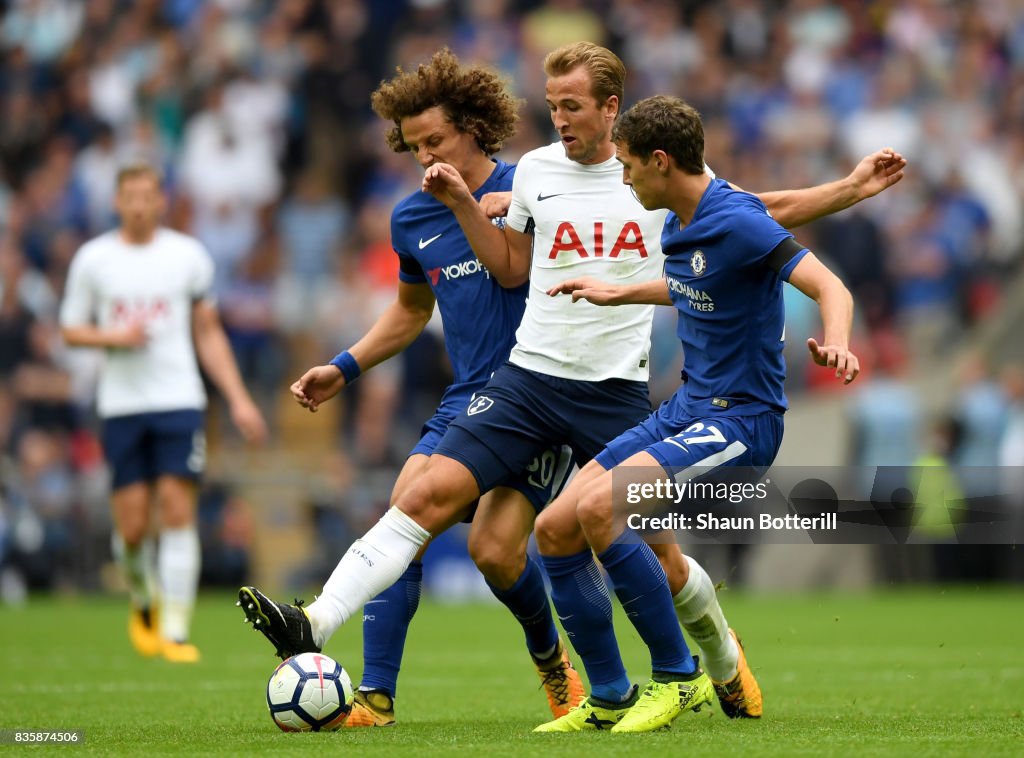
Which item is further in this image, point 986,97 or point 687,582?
point 986,97

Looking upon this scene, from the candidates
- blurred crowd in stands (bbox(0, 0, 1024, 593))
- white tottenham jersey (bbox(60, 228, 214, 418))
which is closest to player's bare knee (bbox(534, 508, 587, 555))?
white tottenham jersey (bbox(60, 228, 214, 418))

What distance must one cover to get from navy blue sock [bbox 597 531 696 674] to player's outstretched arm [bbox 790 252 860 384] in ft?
3.63

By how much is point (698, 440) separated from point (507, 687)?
9.15 ft

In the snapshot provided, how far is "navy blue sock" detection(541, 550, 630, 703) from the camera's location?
6.15m

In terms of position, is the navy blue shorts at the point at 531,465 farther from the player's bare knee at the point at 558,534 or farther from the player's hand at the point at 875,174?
the player's hand at the point at 875,174

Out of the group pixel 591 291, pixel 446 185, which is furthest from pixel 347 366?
pixel 591 291

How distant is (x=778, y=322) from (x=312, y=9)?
1365 cm

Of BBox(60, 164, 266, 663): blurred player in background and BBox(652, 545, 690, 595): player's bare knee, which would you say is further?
BBox(60, 164, 266, 663): blurred player in background

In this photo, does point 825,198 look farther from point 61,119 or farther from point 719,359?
point 61,119

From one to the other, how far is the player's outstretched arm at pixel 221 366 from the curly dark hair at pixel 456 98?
3330mm

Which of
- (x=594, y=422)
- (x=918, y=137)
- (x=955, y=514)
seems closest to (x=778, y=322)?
(x=594, y=422)

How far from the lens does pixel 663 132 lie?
19.4 feet

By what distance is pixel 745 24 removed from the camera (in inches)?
744
